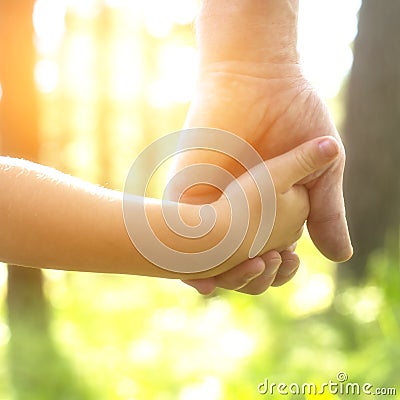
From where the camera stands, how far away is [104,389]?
3.63 metres

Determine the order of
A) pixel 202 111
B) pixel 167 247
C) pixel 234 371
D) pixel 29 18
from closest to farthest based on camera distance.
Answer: pixel 167 247 < pixel 202 111 < pixel 234 371 < pixel 29 18

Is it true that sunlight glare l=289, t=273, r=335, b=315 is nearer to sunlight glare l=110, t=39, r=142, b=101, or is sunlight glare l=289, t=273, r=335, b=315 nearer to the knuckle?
the knuckle

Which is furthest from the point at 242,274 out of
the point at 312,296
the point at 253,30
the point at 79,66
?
the point at 79,66

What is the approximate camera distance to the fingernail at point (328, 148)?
5.35ft

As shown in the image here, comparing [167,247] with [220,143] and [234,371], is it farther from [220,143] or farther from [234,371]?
[234,371]

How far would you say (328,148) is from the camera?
5.34ft

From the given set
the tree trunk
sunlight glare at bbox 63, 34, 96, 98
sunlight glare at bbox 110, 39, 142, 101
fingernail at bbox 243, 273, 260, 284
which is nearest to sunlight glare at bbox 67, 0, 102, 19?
sunlight glare at bbox 63, 34, 96, 98

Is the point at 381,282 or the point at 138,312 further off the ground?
the point at 138,312

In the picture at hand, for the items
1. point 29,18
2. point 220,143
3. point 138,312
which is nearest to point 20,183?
point 220,143

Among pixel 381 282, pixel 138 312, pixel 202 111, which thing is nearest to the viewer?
pixel 202 111

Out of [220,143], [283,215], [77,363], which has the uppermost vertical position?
[77,363]

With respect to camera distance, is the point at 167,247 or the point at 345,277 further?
the point at 345,277

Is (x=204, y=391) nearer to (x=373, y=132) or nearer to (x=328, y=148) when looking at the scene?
(x=328, y=148)

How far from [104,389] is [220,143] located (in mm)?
2257
